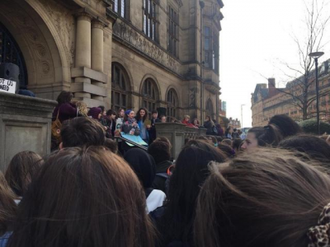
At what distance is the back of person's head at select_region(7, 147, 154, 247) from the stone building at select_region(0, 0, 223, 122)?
7.75 m

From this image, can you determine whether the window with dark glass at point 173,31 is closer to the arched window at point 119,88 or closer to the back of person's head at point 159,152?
the arched window at point 119,88

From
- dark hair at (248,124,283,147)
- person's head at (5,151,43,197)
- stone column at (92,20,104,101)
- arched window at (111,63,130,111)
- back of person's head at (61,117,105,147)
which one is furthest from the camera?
arched window at (111,63,130,111)

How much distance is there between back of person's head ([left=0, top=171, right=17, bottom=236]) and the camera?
139 cm

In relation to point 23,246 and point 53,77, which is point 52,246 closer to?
point 23,246

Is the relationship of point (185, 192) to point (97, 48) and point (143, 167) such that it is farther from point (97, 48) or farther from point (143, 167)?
point (97, 48)

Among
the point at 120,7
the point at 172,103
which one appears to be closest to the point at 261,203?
the point at 120,7

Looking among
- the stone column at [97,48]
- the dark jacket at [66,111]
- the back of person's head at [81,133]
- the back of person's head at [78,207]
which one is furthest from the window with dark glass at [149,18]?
the back of person's head at [78,207]

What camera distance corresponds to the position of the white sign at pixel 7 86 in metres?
3.51

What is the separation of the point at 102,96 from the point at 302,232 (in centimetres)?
931

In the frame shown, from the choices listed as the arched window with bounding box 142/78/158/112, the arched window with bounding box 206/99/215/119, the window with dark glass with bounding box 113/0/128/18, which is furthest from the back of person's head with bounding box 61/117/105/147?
the arched window with bounding box 206/99/215/119

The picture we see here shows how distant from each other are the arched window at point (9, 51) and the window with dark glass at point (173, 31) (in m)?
12.7

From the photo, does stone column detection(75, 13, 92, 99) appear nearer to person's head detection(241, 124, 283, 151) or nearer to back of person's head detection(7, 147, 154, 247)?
Answer: person's head detection(241, 124, 283, 151)

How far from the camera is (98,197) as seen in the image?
3.37 ft

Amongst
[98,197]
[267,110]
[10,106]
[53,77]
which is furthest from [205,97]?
[267,110]
